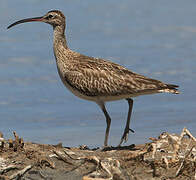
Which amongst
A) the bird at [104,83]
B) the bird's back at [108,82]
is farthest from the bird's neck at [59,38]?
the bird's back at [108,82]

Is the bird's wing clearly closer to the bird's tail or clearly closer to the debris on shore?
the bird's tail

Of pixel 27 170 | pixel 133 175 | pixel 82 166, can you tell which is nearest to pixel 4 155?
pixel 27 170

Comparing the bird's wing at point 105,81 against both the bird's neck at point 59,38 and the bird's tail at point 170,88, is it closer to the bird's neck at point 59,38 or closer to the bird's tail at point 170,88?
the bird's tail at point 170,88

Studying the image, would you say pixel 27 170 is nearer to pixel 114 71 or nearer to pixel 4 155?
pixel 4 155

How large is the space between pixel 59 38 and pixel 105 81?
2.16 m

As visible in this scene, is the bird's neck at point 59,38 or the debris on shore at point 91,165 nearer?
the debris on shore at point 91,165

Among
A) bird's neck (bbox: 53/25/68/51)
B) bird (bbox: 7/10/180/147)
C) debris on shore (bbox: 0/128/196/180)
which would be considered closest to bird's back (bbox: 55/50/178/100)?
bird (bbox: 7/10/180/147)

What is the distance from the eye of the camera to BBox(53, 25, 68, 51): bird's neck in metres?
13.7

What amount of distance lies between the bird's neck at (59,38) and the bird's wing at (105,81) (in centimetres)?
111

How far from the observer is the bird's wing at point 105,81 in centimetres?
1224

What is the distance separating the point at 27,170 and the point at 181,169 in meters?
2.58

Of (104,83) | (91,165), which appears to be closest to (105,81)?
(104,83)

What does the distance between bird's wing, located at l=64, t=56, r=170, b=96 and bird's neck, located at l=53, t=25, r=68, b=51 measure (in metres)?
1.11

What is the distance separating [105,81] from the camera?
1242 centimetres
